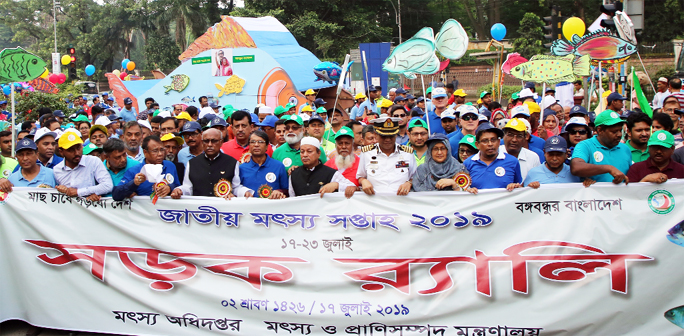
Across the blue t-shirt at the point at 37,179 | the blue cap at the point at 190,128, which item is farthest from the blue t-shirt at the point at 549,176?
the blue t-shirt at the point at 37,179

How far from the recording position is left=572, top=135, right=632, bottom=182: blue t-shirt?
4820mm

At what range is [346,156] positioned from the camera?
18.0 ft

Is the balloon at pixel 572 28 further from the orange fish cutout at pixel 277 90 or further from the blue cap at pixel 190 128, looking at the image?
the blue cap at pixel 190 128

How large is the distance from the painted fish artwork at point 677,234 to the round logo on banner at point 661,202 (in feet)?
0.41

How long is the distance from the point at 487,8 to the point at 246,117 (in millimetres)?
44477

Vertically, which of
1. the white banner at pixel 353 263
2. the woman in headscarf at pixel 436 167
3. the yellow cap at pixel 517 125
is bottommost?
the white banner at pixel 353 263

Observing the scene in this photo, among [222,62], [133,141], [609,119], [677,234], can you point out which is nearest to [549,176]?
[609,119]

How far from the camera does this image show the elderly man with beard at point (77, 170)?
506cm

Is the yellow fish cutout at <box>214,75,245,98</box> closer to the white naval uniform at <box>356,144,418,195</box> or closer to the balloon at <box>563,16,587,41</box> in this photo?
the balloon at <box>563,16,587,41</box>

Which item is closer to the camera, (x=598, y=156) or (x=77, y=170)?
(x=598, y=156)

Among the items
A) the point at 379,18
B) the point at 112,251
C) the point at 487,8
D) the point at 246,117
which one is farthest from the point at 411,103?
the point at 487,8

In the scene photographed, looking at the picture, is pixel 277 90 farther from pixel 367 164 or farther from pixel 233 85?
pixel 367 164

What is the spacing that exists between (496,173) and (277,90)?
14622mm

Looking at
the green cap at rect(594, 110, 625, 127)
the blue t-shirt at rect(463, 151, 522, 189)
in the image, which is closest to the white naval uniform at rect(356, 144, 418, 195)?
the blue t-shirt at rect(463, 151, 522, 189)
